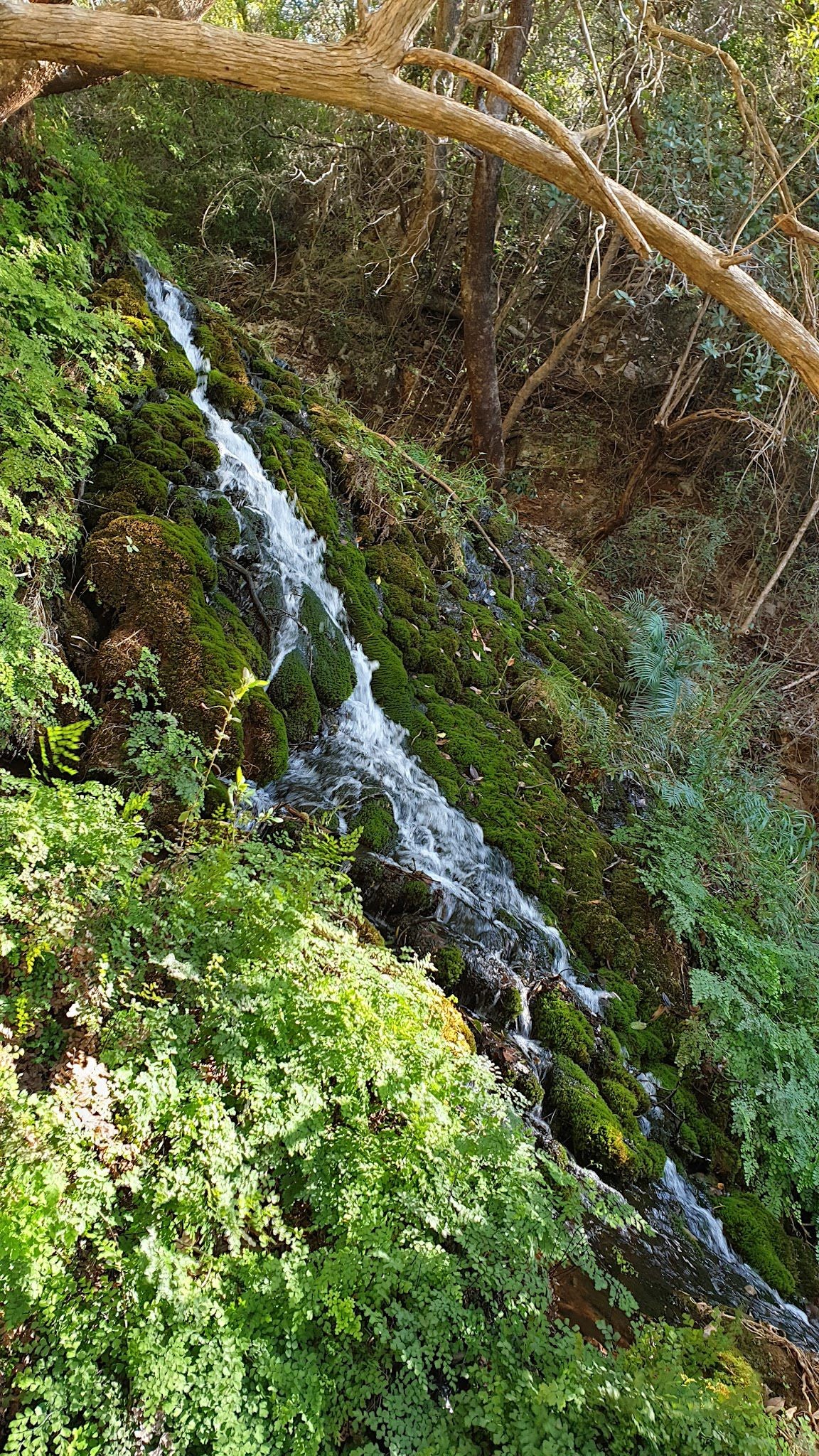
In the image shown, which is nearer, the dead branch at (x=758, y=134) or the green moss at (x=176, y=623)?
the green moss at (x=176, y=623)

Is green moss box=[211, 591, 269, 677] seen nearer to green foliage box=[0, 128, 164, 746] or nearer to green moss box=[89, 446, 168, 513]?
green moss box=[89, 446, 168, 513]

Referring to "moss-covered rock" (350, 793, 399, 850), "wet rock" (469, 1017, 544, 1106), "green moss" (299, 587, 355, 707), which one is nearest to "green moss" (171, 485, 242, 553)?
"green moss" (299, 587, 355, 707)

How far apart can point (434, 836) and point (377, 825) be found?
0.52m

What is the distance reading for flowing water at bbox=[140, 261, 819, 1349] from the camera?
357 centimetres

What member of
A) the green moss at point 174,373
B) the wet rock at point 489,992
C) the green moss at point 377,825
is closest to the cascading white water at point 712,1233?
the wet rock at point 489,992

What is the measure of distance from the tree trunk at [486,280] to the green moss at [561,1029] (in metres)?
7.16

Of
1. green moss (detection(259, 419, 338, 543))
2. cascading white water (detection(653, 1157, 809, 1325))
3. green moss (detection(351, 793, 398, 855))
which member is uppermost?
green moss (detection(259, 419, 338, 543))

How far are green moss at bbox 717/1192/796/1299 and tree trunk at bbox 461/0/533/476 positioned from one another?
7.88m

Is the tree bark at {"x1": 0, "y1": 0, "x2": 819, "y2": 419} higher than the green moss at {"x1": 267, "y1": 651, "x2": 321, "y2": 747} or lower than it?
higher

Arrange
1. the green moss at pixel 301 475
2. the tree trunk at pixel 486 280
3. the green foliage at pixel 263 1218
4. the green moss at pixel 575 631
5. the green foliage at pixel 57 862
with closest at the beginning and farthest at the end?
1. the green foliage at pixel 263 1218
2. the green foliage at pixel 57 862
3. the green moss at pixel 301 475
4. the green moss at pixel 575 631
5. the tree trunk at pixel 486 280

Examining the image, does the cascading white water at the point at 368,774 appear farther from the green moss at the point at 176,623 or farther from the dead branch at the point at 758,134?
the dead branch at the point at 758,134

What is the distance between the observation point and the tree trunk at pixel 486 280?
830cm

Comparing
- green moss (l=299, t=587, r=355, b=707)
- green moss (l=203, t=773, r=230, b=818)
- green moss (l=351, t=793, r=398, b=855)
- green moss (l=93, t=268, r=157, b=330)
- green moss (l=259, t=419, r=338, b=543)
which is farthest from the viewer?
green moss (l=259, t=419, r=338, b=543)

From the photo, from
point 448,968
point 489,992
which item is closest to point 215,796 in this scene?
point 448,968
